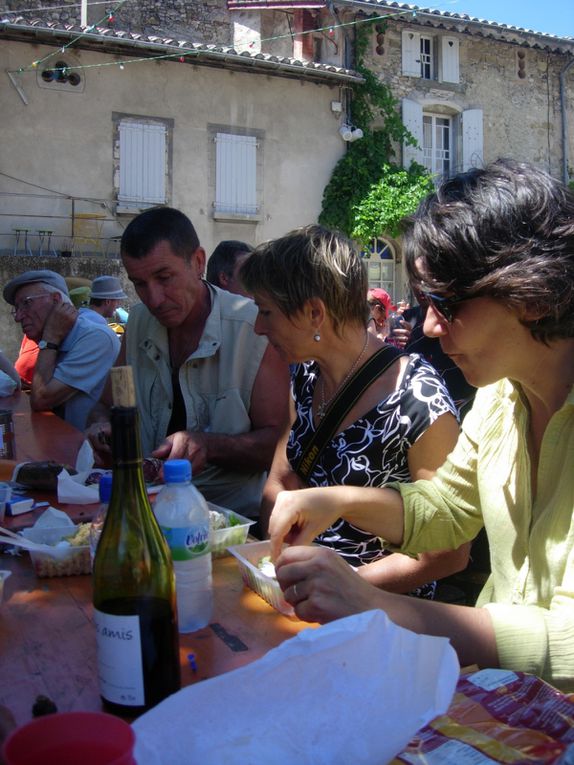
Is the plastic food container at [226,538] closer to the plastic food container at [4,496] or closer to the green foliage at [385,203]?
the plastic food container at [4,496]

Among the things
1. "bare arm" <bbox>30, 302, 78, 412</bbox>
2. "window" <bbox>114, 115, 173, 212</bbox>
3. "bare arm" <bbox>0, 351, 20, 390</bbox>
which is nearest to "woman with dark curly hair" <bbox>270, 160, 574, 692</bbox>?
"bare arm" <bbox>30, 302, 78, 412</bbox>

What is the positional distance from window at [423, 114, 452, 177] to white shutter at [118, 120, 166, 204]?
6197mm

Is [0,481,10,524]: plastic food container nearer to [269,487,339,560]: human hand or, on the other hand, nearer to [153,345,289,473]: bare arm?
[153,345,289,473]: bare arm

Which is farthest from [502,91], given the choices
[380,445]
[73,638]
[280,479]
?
[73,638]

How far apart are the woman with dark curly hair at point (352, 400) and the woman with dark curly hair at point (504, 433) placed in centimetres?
31

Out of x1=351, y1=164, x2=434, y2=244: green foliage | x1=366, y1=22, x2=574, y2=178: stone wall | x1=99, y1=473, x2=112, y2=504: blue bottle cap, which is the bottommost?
x1=99, y1=473, x2=112, y2=504: blue bottle cap

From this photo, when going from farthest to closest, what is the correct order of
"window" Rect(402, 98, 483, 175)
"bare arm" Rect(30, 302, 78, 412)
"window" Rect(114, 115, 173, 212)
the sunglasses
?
1. "window" Rect(402, 98, 483, 175)
2. "window" Rect(114, 115, 173, 212)
3. "bare arm" Rect(30, 302, 78, 412)
4. the sunglasses

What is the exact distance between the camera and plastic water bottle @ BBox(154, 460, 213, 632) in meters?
1.23

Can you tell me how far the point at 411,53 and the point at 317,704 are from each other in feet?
55.4

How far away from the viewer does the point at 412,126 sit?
15742 millimetres

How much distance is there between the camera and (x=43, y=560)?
155cm

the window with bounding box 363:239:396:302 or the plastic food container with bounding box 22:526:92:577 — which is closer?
the plastic food container with bounding box 22:526:92:577

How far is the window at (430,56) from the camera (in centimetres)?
1559

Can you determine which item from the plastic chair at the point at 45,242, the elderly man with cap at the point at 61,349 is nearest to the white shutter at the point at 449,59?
the plastic chair at the point at 45,242
